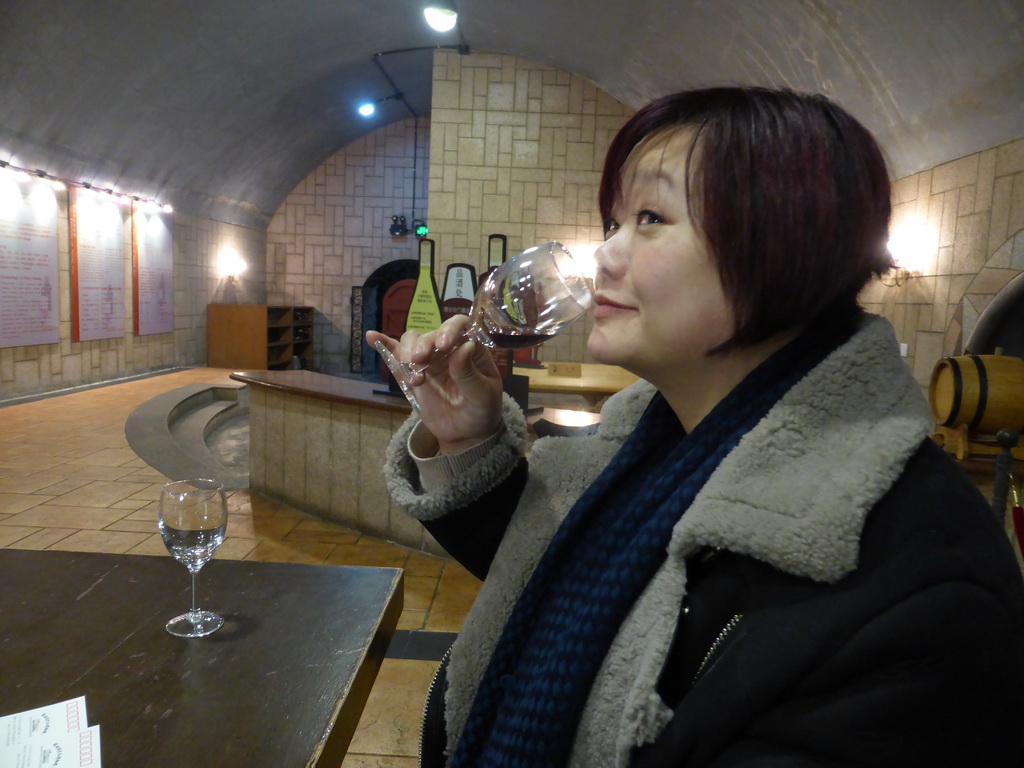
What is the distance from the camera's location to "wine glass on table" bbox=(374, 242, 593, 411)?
100 cm

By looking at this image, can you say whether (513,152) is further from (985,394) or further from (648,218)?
(648,218)

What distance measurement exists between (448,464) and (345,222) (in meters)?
12.2

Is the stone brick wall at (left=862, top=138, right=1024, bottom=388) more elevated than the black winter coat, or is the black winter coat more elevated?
the stone brick wall at (left=862, top=138, right=1024, bottom=388)

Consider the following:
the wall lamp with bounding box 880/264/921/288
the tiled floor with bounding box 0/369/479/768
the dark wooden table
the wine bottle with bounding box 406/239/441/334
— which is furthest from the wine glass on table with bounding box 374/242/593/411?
the wall lamp with bounding box 880/264/921/288

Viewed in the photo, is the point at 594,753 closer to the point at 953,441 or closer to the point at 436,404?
the point at 436,404

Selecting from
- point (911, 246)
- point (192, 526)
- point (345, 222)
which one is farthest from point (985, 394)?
point (345, 222)

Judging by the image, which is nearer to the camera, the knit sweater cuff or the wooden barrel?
the knit sweater cuff

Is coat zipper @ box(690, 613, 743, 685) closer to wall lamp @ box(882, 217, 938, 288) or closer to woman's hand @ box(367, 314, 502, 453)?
woman's hand @ box(367, 314, 502, 453)

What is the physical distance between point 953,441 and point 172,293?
956 centimetres

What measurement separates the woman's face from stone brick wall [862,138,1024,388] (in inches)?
155

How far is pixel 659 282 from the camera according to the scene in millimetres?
777

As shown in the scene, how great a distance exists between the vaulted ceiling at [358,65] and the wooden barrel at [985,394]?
133 cm

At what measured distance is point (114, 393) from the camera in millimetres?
7617

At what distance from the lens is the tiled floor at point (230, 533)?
7.16 feet
